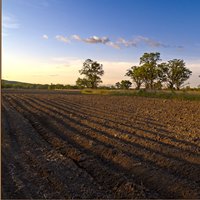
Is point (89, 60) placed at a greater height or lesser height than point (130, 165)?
greater

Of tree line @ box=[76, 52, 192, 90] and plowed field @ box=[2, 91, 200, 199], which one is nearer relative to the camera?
plowed field @ box=[2, 91, 200, 199]

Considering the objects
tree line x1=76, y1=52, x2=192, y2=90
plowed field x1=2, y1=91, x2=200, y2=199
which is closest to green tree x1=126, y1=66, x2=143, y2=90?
tree line x1=76, y1=52, x2=192, y2=90

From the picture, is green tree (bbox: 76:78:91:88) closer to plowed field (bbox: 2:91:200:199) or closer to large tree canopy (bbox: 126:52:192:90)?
large tree canopy (bbox: 126:52:192:90)

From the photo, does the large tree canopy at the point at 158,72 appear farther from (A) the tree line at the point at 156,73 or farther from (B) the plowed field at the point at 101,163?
(B) the plowed field at the point at 101,163

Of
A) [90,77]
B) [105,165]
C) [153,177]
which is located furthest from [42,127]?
[90,77]

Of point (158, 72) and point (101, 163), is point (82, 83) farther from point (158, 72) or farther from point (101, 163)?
point (101, 163)

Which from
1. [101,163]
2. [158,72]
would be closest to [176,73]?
[158,72]

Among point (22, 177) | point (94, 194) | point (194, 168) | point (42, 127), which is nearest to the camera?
point (94, 194)

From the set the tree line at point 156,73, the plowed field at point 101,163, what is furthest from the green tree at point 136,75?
the plowed field at point 101,163

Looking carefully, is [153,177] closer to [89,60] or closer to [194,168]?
[194,168]

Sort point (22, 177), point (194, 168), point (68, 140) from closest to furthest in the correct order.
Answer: point (22, 177) < point (194, 168) < point (68, 140)

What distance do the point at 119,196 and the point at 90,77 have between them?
74.5 m

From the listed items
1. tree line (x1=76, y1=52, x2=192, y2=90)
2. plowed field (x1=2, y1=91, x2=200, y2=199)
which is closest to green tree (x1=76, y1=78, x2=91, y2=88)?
tree line (x1=76, y1=52, x2=192, y2=90)

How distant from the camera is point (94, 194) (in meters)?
5.00
